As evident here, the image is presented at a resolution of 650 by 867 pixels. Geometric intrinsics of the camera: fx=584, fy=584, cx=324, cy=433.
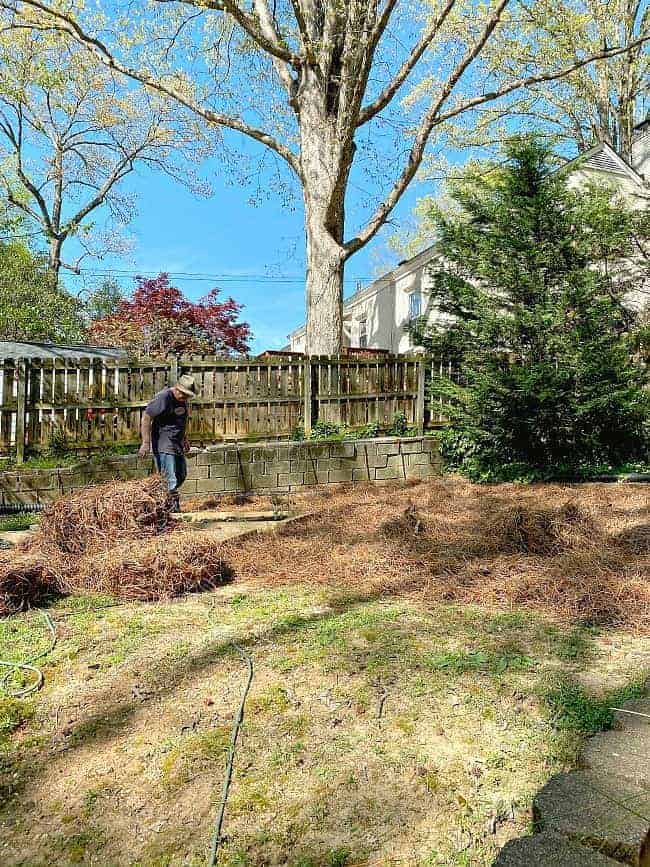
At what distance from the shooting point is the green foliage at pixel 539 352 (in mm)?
8094

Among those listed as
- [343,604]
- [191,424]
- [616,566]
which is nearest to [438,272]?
[191,424]

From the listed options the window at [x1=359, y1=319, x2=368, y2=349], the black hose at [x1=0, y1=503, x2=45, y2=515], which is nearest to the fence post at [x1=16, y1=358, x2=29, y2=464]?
the black hose at [x1=0, y1=503, x2=45, y2=515]

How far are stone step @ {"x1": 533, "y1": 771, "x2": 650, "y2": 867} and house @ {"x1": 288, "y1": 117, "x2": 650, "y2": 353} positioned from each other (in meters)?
14.2

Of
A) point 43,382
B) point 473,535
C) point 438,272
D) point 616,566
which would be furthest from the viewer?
point 438,272

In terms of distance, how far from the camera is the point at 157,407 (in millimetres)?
6230

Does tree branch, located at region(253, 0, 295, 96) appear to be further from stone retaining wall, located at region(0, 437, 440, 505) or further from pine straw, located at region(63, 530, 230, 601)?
pine straw, located at region(63, 530, 230, 601)

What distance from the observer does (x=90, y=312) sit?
2359cm

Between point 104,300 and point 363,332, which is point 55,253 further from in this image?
point 363,332

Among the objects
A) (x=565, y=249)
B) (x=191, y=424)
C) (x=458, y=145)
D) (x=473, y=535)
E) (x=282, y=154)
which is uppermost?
(x=458, y=145)

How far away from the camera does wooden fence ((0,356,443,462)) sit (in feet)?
24.9

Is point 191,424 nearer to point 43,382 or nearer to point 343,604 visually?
point 43,382

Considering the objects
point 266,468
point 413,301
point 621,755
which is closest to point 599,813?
point 621,755

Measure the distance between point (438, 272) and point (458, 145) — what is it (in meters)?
9.65

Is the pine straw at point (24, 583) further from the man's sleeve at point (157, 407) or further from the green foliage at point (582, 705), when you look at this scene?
the green foliage at point (582, 705)
